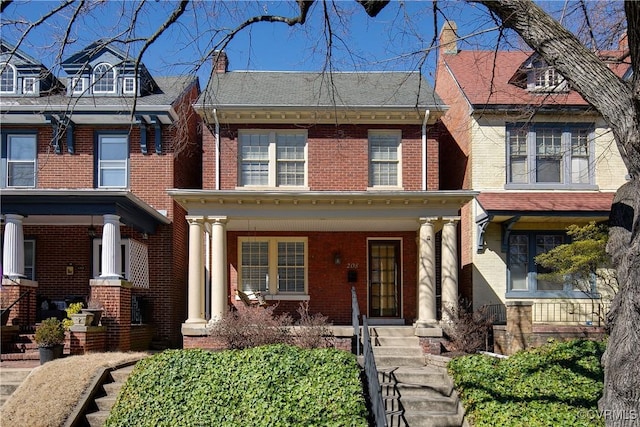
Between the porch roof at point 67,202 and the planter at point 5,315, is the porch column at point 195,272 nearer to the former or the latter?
the porch roof at point 67,202

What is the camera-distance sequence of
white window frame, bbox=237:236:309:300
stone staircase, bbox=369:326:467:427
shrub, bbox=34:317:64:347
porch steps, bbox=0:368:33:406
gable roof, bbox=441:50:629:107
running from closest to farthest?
1. stone staircase, bbox=369:326:467:427
2. porch steps, bbox=0:368:33:406
3. shrub, bbox=34:317:64:347
4. gable roof, bbox=441:50:629:107
5. white window frame, bbox=237:236:309:300

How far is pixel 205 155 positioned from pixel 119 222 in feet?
10.0

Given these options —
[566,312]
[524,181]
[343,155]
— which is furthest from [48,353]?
[566,312]

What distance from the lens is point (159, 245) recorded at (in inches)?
683

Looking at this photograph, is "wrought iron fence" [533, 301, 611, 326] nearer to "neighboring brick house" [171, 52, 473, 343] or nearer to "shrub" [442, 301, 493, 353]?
"shrub" [442, 301, 493, 353]

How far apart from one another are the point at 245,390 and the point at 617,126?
6.92 m

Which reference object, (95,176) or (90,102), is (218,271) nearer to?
(95,176)

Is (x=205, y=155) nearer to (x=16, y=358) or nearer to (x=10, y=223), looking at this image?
(x=10, y=223)

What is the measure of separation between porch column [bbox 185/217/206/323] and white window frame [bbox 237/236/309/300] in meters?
2.53

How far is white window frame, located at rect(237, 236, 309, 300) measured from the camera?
17.2m

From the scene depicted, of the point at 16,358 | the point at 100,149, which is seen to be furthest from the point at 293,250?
the point at 16,358

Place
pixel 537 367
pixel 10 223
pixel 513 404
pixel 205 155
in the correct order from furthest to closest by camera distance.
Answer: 1. pixel 205 155
2. pixel 10 223
3. pixel 537 367
4. pixel 513 404

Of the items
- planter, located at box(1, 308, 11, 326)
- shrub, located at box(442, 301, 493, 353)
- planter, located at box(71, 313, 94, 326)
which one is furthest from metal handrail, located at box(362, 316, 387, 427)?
planter, located at box(1, 308, 11, 326)

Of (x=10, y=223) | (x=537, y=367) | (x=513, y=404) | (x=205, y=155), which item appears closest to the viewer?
(x=513, y=404)
